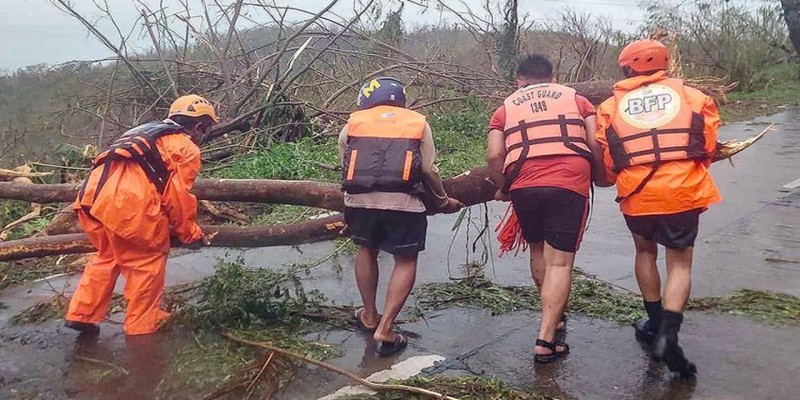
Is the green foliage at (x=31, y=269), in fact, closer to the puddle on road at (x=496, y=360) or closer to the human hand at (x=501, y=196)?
the puddle on road at (x=496, y=360)

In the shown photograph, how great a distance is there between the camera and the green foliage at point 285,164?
9.49m

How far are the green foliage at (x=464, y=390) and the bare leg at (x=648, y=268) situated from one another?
1.05 m

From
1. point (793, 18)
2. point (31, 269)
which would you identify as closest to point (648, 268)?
point (31, 269)

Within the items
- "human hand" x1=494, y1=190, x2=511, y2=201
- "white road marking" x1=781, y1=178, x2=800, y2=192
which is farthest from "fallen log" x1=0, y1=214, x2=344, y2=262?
"white road marking" x1=781, y1=178, x2=800, y2=192

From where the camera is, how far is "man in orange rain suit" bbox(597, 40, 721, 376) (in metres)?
3.95

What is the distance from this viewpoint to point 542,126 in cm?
417

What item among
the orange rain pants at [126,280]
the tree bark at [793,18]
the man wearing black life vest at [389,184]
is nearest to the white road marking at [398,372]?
the man wearing black life vest at [389,184]

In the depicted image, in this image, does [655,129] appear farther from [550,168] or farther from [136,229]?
[136,229]

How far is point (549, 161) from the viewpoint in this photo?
164 inches

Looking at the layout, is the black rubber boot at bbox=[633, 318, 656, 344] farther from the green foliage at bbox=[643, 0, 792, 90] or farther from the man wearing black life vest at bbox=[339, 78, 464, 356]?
the green foliage at bbox=[643, 0, 792, 90]

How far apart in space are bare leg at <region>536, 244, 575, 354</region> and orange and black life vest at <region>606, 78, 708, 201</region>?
45cm

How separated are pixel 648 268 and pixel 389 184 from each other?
1.51m

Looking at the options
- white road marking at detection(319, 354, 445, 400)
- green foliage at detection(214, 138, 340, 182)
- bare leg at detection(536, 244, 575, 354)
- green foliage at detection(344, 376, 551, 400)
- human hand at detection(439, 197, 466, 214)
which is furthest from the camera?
green foliage at detection(214, 138, 340, 182)

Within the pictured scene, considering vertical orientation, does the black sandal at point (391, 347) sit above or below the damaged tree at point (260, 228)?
below
